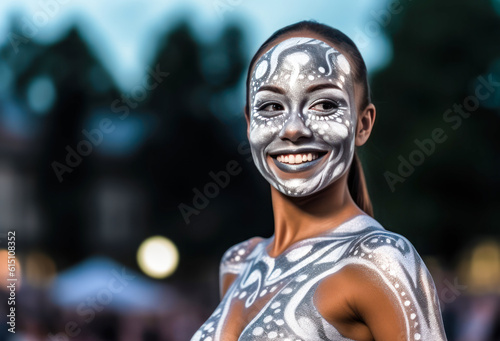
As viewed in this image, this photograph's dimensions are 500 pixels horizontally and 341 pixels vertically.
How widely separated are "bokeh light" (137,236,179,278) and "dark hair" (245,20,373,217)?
44.0 ft

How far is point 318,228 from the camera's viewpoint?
3213 millimetres

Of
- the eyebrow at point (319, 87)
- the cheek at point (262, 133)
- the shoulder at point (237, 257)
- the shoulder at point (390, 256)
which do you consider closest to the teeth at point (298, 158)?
the cheek at point (262, 133)

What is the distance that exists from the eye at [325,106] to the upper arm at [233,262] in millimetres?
949

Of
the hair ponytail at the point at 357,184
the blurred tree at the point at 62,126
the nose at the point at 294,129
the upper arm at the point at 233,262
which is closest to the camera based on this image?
the nose at the point at 294,129

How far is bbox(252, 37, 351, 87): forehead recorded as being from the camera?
3.13 meters

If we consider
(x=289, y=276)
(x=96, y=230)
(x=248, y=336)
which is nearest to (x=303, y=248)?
(x=289, y=276)

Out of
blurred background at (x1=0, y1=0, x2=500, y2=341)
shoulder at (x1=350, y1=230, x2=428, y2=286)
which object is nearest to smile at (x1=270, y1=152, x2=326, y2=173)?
shoulder at (x1=350, y1=230, x2=428, y2=286)

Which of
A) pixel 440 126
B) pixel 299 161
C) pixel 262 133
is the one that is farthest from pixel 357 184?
pixel 440 126

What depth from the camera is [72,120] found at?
17453 millimetres

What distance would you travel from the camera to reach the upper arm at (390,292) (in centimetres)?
268

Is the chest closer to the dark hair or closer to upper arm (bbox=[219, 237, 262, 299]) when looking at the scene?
upper arm (bbox=[219, 237, 262, 299])

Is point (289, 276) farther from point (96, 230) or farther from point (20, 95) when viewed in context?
point (96, 230)

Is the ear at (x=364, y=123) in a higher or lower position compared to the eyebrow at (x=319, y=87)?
lower

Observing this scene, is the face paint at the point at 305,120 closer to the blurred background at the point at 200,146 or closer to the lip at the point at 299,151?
the lip at the point at 299,151
